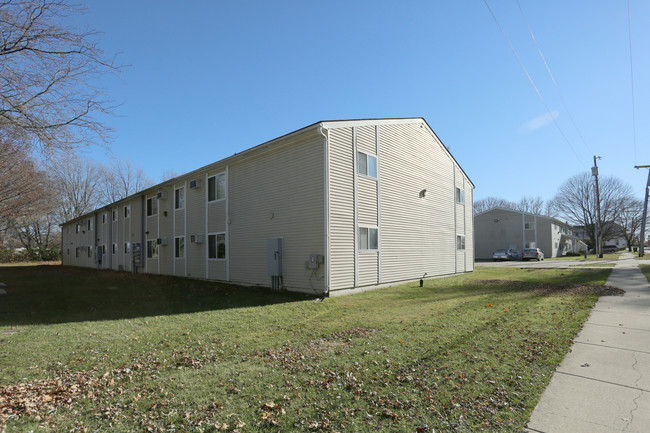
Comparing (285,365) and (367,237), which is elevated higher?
(367,237)

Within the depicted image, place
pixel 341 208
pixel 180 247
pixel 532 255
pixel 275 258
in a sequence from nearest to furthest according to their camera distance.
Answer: pixel 341 208, pixel 275 258, pixel 180 247, pixel 532 255

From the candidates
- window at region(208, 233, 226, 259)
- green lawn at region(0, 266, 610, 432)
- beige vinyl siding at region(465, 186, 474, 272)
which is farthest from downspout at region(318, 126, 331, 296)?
beige vinyl siding at region(465, 186, 474, 272)

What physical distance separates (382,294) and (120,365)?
8121 mm

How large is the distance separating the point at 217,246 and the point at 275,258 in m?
4.55

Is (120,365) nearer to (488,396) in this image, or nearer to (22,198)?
(488,396)

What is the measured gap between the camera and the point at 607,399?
3709mm

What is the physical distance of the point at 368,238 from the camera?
41.7ft

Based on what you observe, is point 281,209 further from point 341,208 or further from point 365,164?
point 365,164

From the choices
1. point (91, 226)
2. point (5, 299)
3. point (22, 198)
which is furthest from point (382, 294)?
point (91, 226)

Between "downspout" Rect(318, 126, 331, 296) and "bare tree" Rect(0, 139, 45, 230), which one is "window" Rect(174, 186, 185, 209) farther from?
"downspout" Rect(318, 126, 331, 296)

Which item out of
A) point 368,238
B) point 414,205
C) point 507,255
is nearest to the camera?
point 368,238

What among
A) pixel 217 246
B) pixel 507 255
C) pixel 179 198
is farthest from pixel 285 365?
pixel 507 255

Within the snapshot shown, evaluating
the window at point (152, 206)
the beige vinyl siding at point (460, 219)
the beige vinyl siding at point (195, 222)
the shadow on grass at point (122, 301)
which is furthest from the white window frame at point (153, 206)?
the beige vinyl siding at point (460, 219)

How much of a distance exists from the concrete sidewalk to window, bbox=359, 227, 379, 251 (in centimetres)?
663
